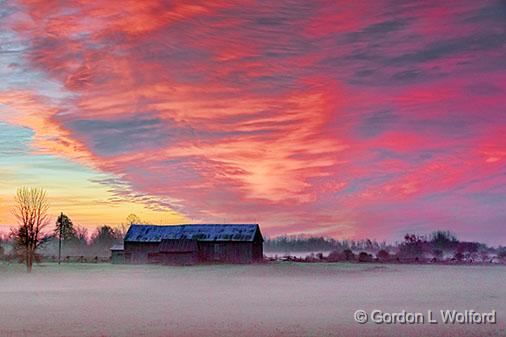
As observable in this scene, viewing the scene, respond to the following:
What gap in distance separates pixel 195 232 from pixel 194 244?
3.08 metres

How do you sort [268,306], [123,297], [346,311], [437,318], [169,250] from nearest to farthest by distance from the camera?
[437,318], [346,311], [268,306], [123,297], [169,250]

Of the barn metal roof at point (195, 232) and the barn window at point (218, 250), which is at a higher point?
the barn metal roof at point (195, 232)

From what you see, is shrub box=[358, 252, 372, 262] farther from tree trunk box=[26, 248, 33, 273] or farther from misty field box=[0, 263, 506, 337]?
misty field box=[0, 263, 506, 337]

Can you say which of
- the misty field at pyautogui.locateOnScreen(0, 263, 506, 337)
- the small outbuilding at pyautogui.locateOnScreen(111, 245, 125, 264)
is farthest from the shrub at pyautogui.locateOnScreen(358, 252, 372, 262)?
the misty field at pyautogui.locateOnScreen(0, 263, 506, 337)

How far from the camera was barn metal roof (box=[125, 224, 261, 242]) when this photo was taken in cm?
9262

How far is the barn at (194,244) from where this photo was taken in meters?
91.1

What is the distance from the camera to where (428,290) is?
4444 cm

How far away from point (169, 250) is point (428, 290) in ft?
178

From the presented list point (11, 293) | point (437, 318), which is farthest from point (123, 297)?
point (437, 318)

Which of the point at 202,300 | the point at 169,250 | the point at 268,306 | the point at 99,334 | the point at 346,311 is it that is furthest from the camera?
the point at 169,250

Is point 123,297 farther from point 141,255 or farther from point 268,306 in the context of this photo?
point 141,255

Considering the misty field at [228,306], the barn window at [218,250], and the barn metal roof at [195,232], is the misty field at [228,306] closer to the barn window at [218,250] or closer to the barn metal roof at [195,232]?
the barn window at [218,250]

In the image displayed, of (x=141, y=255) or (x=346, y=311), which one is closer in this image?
(x=346, y=311)

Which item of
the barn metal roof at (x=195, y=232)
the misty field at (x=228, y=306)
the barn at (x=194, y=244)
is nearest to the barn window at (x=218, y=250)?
the barn at (x=194, y=244)
